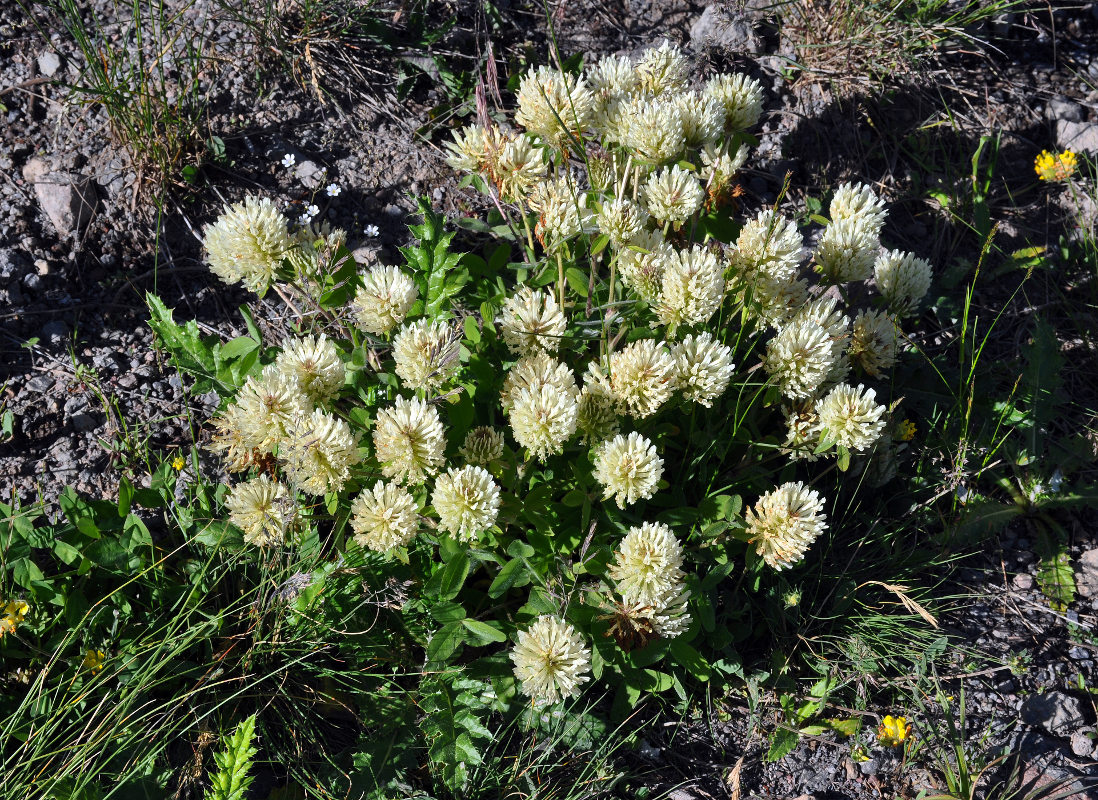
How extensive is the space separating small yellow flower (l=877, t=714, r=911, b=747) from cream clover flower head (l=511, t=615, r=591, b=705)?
117cm

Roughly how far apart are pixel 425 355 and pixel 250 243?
0.66 meters

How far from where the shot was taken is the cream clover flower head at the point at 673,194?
2660 millimetres

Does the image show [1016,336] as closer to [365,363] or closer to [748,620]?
[748,620]

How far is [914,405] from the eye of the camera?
3443 mm

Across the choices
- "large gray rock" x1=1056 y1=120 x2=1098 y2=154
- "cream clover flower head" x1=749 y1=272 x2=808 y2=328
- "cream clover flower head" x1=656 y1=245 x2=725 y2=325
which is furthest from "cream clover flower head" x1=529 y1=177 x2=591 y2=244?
"large gray rock" x1=1056 y1=120 x2=1098 y2=154

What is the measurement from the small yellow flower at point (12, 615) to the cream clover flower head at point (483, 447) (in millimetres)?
1475

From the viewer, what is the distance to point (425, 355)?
7.64 ft

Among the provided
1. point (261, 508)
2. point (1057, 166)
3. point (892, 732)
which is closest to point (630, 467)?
point (261, 508)

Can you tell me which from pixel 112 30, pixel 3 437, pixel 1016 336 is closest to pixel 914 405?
pixel 1016 336

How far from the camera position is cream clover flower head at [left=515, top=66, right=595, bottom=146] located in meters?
2.68

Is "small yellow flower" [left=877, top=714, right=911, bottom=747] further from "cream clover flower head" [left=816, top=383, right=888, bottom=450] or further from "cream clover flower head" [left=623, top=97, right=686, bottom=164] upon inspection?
"cream clover flower head" [left=623, top=97, right=686, bottom=164]

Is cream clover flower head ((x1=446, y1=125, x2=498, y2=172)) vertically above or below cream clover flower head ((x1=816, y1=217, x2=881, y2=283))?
above

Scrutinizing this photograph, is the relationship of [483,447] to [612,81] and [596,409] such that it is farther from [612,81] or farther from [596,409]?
[612,81]

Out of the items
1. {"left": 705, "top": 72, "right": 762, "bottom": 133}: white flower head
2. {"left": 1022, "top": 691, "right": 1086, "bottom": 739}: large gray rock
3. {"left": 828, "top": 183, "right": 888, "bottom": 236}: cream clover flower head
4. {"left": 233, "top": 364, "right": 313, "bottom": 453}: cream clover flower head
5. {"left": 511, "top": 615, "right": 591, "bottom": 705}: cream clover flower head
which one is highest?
{"left": 705, "top": 72, "right": 762, "bottom": 133}: white flower head
